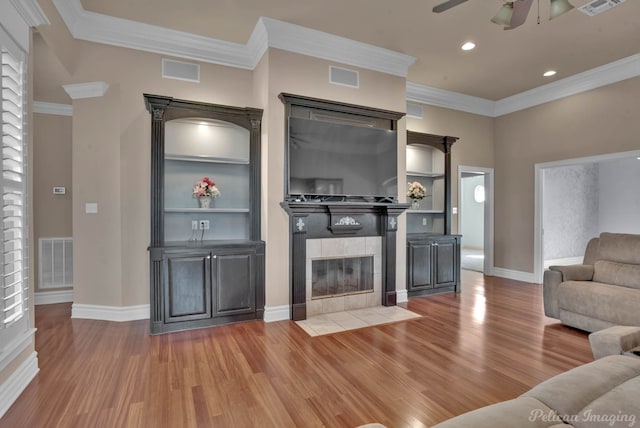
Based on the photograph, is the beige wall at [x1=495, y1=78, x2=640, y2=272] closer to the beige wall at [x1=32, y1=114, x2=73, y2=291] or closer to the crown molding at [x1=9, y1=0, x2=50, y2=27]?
the crown molding at [x1=9, y1=0, x2=50, y2=27]

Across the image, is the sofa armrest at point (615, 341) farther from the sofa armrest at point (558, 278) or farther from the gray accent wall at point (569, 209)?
the gray accent wall at point (569, 209)

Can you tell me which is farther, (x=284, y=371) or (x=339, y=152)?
(x=339, y=152)

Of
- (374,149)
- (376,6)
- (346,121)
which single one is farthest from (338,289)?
(376,6)

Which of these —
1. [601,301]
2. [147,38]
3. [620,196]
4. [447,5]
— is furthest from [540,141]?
[147,38]

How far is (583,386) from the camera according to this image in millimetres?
1312

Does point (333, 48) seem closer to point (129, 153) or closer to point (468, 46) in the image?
point (468, 46)

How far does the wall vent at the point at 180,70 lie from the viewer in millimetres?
3980

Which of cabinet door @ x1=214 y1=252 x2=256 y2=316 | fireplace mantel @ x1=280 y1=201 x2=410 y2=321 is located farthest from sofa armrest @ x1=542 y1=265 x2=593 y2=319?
cabinet door @ x1=214 y1=252 x2=256 y2=316

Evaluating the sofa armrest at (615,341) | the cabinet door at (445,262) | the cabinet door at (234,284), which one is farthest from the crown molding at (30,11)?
the cabinet door at (445,262)

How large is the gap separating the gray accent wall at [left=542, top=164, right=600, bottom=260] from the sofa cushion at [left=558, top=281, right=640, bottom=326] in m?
4.69

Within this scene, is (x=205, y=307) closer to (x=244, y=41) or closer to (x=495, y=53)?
(x=244, y=41)

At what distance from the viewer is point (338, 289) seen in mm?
4148

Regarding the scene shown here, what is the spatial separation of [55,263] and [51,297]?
0.49m

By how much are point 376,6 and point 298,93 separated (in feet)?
4.11
